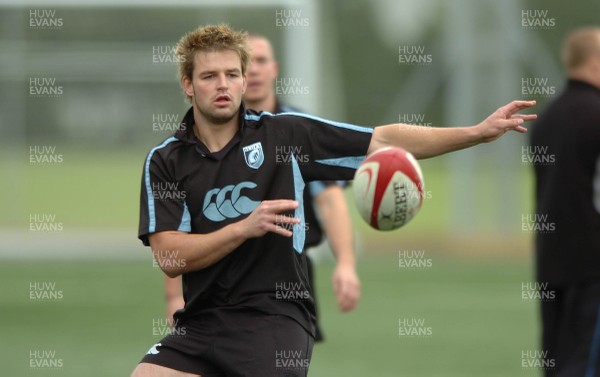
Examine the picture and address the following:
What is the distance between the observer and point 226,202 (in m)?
5.45

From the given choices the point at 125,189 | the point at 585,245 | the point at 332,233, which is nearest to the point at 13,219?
the point at 125,189

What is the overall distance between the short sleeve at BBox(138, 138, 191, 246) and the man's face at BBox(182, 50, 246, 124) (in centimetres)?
28

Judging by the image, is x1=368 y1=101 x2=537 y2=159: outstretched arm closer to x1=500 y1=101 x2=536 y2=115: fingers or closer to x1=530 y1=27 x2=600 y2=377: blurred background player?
x1=500 y1=101 x2=536 y2=115: fingers

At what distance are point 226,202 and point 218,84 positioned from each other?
570 millimetres

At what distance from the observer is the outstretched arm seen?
17.6 ft

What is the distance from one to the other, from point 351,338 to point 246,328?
638 cm

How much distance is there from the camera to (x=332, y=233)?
7.44m

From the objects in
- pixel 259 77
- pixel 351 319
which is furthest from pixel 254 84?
pixel 351 319

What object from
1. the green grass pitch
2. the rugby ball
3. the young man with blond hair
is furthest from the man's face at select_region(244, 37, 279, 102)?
the green grass pitch

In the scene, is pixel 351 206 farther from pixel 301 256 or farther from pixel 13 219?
pixel 301 256

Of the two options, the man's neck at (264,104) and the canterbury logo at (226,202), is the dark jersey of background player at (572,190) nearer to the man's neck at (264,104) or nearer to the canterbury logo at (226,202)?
the man's neck at (264,104)

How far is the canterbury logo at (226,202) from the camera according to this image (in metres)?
5.45

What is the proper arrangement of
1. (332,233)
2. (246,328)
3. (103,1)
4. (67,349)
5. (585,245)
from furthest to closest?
(103,1)
(67,349)
(332,233)
(585,245)
(246,328)

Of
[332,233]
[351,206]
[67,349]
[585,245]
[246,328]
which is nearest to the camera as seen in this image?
[246,328]
